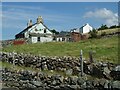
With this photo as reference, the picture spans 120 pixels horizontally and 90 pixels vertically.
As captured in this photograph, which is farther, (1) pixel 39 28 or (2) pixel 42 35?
(1) pixel 39 28

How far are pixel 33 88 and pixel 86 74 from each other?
2.73 m

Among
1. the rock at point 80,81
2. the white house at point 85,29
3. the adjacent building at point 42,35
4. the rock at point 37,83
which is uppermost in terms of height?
the white house at point 85,29

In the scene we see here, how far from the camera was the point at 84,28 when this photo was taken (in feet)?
288

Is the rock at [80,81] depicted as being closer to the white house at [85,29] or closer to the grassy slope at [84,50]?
the grassy slope at [84,50]

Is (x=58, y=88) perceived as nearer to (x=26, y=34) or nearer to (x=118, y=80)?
(x=118, y=80)

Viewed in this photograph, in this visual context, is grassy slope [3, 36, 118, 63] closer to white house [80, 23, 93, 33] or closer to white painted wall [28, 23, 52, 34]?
white painted wall [28, 23, 52, 34]

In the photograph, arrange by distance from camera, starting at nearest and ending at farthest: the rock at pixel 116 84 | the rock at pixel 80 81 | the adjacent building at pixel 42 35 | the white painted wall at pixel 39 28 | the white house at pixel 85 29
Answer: the rock at pixel 116 84
the rock at pixel 80 81
the adjacent building at pixel 42 35
the white painted wall at pixel 39 28
the white house at pixel 85 29

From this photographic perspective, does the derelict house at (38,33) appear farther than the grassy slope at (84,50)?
Yes

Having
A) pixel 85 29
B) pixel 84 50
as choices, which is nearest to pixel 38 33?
pixel 85 29

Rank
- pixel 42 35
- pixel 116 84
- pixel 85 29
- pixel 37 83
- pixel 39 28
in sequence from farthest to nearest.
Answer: pixel 85 29
pixel 39 28
pixel 42 35
pixel 37 83
pixel 116 84

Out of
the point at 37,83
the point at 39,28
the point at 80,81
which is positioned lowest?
the point at 37,83

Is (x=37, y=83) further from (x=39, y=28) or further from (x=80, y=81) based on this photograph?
(x=39, y=28)

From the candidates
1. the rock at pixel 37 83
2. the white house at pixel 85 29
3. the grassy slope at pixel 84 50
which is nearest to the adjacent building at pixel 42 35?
the white house at pixel 85 29

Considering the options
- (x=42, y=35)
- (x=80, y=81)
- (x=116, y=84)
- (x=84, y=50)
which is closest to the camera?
(x=116, y=84)
